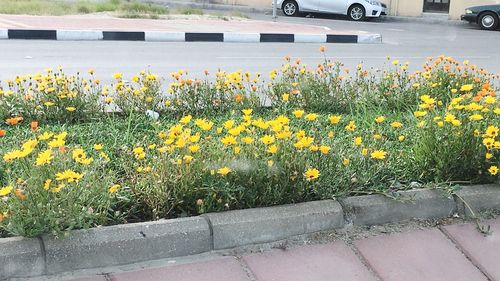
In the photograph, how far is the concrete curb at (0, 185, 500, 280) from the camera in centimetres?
259

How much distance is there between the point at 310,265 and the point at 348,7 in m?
18.3

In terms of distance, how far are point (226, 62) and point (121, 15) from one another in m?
7.63

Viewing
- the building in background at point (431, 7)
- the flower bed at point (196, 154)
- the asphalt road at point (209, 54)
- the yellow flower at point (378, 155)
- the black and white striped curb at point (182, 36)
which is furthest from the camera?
the building in background at point (431, 7)

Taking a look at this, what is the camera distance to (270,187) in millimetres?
3066

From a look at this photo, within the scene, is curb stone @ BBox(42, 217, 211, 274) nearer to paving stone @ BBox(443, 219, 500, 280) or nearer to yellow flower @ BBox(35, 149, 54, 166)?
yellow flower @ BBox(35, 149, 54, 166)

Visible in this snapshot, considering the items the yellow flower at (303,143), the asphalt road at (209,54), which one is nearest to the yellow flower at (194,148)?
the yellow flower at (303,143)

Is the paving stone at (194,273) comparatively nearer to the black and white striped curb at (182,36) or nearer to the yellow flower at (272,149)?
the yellow flower at (272,149)

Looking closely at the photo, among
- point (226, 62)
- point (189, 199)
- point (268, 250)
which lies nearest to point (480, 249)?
point (268, 250)

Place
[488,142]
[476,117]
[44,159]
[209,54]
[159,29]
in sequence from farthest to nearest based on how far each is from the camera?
[159,29] < [209,54] < [476,117] < [488,142] < [44,159]

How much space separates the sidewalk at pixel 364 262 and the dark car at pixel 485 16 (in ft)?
57.2

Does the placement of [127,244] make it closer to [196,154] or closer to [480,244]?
[196,154]

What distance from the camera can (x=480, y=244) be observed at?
3150 mm

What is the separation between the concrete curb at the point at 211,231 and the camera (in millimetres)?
2590

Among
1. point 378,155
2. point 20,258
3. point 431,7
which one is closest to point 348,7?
point 431,7
